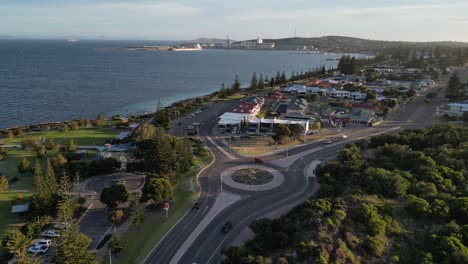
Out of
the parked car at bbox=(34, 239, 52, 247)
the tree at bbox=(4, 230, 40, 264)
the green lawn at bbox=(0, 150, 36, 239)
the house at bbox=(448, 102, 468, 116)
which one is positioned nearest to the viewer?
the tree at bbox=(4, 230, 40, 264)

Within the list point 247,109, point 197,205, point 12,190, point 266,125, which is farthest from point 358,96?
point 12,190

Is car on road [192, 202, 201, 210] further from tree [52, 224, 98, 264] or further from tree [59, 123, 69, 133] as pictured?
tree [59, 123, 69, 133]

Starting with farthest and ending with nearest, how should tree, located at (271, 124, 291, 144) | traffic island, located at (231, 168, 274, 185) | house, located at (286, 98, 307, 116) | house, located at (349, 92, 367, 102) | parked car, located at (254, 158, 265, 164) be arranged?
1. house, located at (349, 92, 367, 102)
2. house, located at (286, 98, 307, 116)
3. tree, located at (271, 124, 291, 144)
4. parked car, located at (254, 158, 265, 164)
5. traffic island, located at (231, 168, 274, 185)

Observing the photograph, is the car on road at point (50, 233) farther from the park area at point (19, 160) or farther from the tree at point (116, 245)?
the tree at point (116, 245)

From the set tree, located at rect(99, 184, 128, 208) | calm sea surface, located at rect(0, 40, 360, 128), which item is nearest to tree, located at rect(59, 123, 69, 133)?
calm sea surface, located at rect(0, 40, 360, 128)

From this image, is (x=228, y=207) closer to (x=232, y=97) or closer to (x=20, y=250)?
(x=20, y=250)

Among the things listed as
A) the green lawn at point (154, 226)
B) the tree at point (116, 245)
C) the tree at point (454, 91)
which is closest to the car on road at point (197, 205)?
the green lawn at point (154, 226)

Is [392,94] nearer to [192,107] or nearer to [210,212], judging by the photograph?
[192,107]
